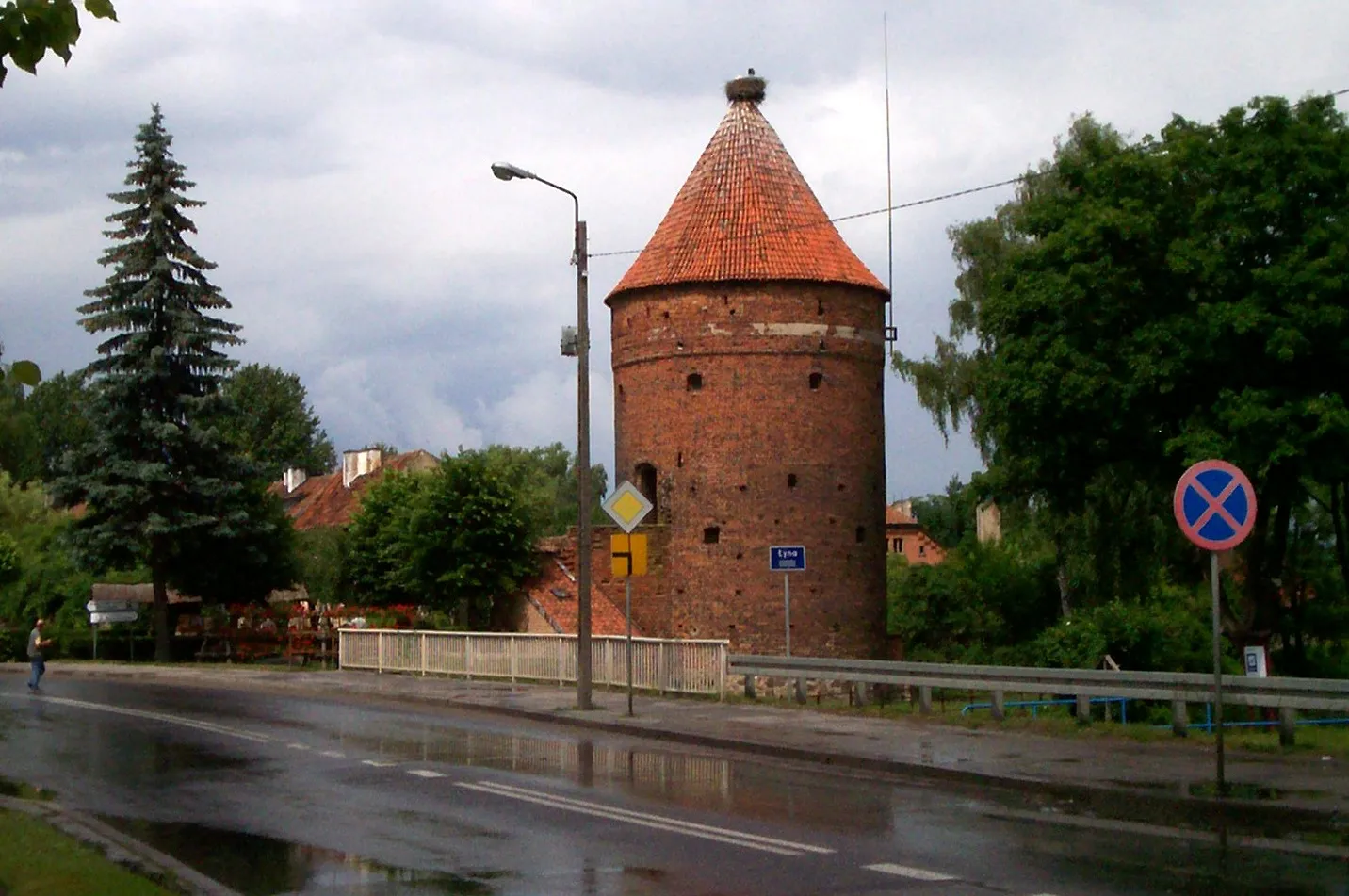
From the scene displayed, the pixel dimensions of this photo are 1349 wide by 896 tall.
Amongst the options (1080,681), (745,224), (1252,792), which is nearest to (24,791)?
(1252,792)

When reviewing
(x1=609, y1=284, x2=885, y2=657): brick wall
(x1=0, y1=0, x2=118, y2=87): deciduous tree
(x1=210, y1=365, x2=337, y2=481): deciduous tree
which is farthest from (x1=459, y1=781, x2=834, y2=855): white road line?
(x1=210, y1=365, x2=337, y2=481): deciduous tree

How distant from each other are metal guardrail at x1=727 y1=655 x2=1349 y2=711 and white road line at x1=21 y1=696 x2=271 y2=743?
816 cm

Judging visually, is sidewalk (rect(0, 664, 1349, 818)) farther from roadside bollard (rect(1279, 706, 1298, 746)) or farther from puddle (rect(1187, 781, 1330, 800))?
roadside bollard (rect(1279, 706, 1298, 746))

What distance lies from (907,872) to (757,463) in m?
31.3

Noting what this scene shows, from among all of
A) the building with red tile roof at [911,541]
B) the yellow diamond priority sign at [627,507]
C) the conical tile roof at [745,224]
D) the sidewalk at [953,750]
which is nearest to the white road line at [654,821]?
the sidewalk at [953,750]

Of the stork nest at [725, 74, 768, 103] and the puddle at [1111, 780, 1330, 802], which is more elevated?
the stork nest at [725, 74, 768, 103]

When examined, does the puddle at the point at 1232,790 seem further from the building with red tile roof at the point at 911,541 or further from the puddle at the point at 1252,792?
the building with red tile roof at the point at 911,541

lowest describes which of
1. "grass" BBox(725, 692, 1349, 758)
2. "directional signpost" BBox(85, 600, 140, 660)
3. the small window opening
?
"grass" BBox(725, 692, 1349, 758)

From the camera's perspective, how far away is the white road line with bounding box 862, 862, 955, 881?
9945mm

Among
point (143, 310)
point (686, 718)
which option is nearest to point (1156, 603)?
point (686, 718)

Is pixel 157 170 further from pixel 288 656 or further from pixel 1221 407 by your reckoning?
pixel 1221 407

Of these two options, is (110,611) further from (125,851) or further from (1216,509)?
(1216,509)

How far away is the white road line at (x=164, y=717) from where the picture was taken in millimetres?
20438

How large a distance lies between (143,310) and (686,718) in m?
28.2
